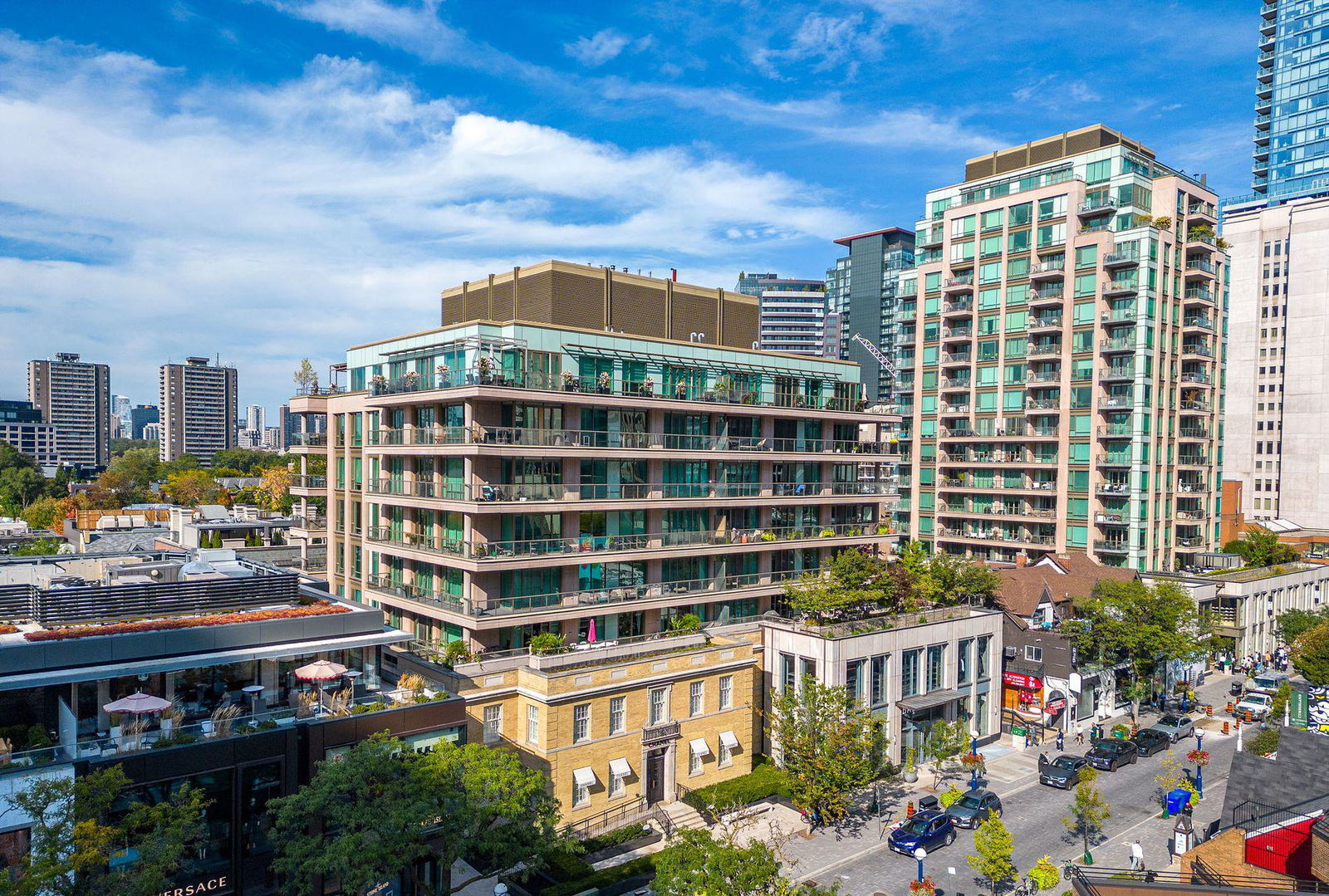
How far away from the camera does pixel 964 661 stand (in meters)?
54.3

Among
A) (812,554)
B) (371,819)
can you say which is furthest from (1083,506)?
(371,819)

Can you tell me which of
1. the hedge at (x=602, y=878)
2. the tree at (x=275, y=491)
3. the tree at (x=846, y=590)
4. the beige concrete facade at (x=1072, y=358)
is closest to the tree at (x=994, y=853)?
the hedge at (x=602, y=878)

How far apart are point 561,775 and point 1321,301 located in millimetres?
128524

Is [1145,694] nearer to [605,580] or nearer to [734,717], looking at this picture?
[734,717]

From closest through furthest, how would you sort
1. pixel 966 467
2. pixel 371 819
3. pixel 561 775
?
pixel 371 819 → pixel 561 775 → pixel 966 467

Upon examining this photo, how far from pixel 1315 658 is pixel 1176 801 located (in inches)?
1105

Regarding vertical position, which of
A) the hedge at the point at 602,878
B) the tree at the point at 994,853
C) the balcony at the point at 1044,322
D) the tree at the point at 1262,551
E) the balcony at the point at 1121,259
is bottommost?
the hedge at the point at 602,878

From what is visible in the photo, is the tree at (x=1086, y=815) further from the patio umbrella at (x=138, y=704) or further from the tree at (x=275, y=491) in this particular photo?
the tree at (x=275, y=491)

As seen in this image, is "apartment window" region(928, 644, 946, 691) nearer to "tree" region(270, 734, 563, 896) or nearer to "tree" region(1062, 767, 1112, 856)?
"tree" region(1062, 767, 1112, 856)

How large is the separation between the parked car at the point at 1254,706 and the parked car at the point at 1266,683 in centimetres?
111

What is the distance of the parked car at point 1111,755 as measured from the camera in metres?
51.2

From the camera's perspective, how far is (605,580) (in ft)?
170

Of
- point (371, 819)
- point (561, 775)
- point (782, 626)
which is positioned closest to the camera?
point (371, 819)

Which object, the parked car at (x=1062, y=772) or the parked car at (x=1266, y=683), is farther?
the parked car at (x=1266, y=683)
